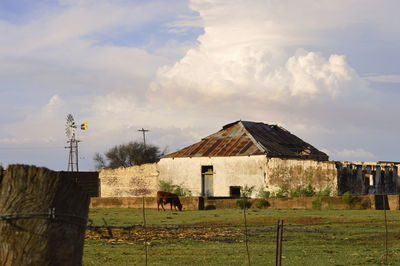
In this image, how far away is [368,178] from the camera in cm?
5262

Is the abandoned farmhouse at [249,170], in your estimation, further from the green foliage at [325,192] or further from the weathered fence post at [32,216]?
the weathered fence post at [32,216]

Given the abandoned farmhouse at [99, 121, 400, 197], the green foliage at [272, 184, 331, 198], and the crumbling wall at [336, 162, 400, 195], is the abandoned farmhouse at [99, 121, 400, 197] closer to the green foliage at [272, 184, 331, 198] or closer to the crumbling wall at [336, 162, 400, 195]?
the crumbling wall at [336, 162, 400, 195]

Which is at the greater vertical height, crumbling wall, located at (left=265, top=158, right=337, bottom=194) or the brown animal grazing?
crumbling wall, located at (left=265, top=158, right=337, bottom=194)

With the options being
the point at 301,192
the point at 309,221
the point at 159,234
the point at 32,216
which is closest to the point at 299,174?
the point at 301,192

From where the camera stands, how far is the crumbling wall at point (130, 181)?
196 feet

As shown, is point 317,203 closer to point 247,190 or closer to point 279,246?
point 247,190

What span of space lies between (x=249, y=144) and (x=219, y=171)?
9.90 ft

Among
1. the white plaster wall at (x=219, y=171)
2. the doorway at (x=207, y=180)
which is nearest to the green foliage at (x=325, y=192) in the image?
the white plaster wall at (x=219, y=171)

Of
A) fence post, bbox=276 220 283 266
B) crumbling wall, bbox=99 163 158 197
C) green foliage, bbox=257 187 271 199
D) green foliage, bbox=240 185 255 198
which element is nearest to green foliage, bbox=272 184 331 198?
green foliage, bbox=257 187 271 199

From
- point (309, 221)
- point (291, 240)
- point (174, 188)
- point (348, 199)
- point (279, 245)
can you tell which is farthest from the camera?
point (174, 188)

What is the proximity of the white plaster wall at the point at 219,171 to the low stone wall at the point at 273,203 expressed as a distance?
10355mm

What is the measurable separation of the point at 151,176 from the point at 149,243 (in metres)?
39.9

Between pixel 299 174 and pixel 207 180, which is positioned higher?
pixel 299 174

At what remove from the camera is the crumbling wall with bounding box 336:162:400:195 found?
163 ft
